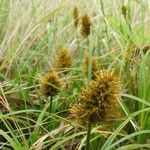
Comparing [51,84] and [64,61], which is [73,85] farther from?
[51,84]

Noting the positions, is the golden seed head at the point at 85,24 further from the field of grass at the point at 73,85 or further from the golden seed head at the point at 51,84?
the golden seed head at the point at 51,84

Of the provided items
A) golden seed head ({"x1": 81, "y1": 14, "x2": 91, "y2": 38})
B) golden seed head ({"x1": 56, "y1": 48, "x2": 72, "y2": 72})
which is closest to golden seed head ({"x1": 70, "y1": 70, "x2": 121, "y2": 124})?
golden seed head ({"x1": 56, "y1": 48, "x2": 72, "y2": 72})

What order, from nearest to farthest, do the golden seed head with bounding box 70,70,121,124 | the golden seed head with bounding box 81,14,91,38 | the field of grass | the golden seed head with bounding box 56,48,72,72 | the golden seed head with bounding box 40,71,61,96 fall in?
the golden seed head with bounding box 70,70,121,124
the field of grass
the golden seed head with bounding box 40,71,61,96
the golden seed head with bounding box 56,48,72,72
the golden seed head with bounding box 81,14,91,38

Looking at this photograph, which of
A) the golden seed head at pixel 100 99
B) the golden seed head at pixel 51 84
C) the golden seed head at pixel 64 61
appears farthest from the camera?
the golden seed head at pixel 64 61

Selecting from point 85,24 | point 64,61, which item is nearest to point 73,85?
point 64,61

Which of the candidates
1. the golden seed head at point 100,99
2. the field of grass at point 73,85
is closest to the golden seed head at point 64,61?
the field of grass at point 73,85

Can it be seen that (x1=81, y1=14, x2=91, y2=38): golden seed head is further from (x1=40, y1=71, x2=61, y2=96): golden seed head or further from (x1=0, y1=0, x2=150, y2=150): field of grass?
(x1=40, y1=71, x2=61, y2=96): golden seed head
